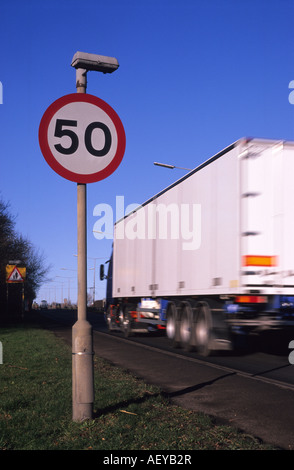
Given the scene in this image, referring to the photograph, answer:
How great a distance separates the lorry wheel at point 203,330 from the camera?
1288 cm

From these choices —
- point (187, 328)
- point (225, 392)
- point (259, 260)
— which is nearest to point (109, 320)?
point (187, 328)

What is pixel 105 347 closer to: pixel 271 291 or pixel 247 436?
pixel 271 291

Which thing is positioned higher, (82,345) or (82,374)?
(82,345)

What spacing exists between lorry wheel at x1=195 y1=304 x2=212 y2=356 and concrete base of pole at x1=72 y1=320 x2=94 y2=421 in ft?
23.8

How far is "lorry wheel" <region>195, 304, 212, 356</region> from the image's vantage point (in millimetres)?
12875

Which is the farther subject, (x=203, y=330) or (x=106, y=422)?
(x=203, y=330)

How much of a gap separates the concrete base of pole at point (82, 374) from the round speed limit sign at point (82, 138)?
1536 millimetres

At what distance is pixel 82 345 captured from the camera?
18.9 feet

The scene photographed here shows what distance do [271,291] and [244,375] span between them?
1996 millimetres

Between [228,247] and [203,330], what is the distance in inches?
97.8

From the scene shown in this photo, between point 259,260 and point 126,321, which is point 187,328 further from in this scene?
point 126,321

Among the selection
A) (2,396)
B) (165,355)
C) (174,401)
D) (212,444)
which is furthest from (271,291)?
(212,444)

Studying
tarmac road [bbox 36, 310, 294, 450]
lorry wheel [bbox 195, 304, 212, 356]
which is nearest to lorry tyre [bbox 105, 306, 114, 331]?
lorry wheel [bbox 195, 304, 212, 356]
